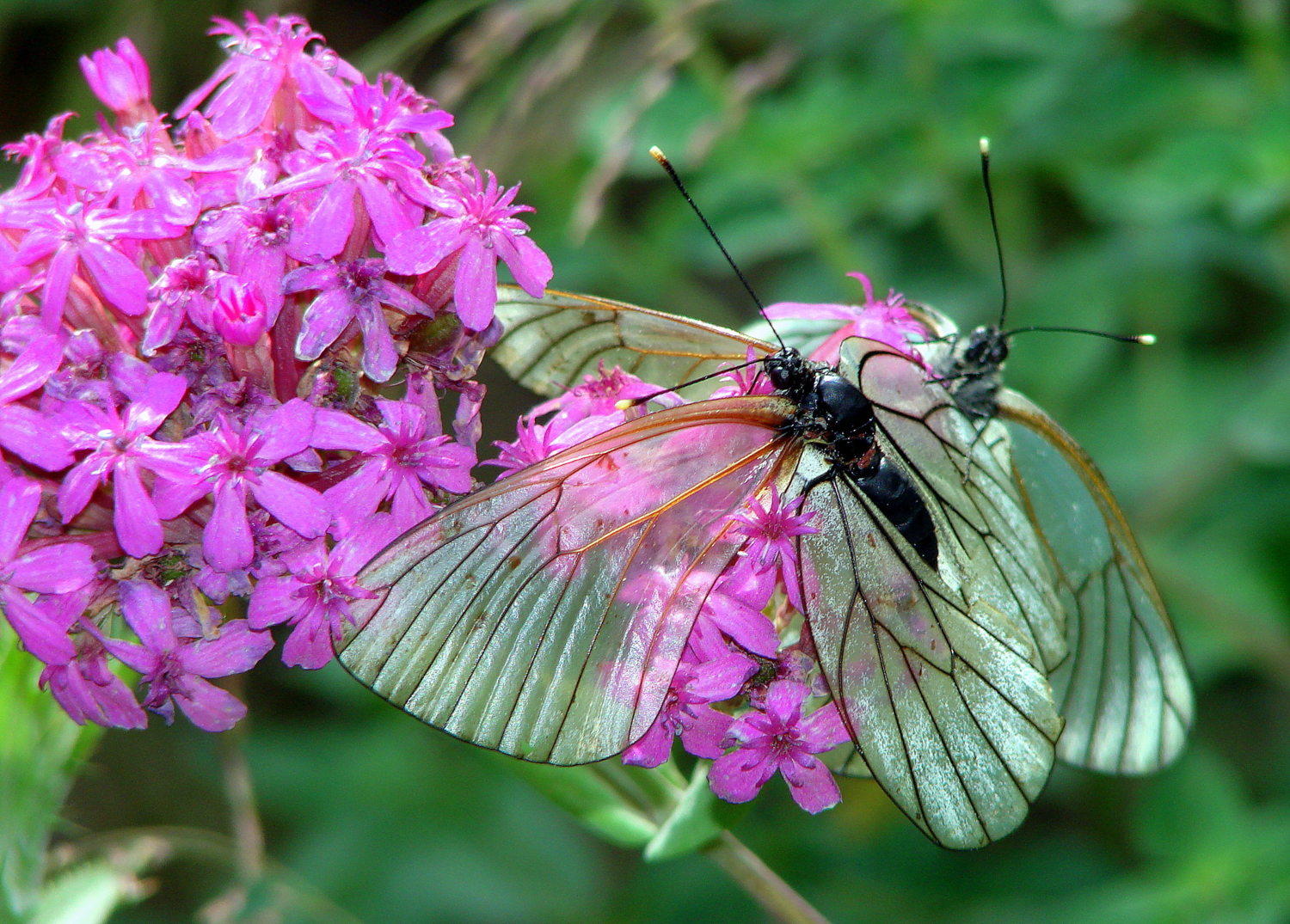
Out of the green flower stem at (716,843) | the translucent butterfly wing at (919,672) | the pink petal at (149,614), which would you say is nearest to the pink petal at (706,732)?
the translucent butterfly wing at (919,672)

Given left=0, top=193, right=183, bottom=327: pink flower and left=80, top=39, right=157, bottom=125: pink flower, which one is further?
left=80, top=39, right=157, bottom=125: pink flower

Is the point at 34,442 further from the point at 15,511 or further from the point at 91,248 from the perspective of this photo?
the point at 91,248

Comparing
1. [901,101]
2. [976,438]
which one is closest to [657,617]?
[976,438]

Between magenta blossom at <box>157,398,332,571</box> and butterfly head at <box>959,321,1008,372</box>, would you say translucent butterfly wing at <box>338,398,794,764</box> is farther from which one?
butterfly head at <box>959,321,1008,372</box>

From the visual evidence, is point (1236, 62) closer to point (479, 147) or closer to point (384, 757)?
point (479, 147)

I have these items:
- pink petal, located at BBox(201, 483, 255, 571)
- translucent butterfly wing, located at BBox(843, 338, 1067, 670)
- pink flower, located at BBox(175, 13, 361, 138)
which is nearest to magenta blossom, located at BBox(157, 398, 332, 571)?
pink petal, located at BBox(201, 483, 255, 571)

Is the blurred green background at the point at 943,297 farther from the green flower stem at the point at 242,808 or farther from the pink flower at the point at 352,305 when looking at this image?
the pink flower at the point at 352,305
